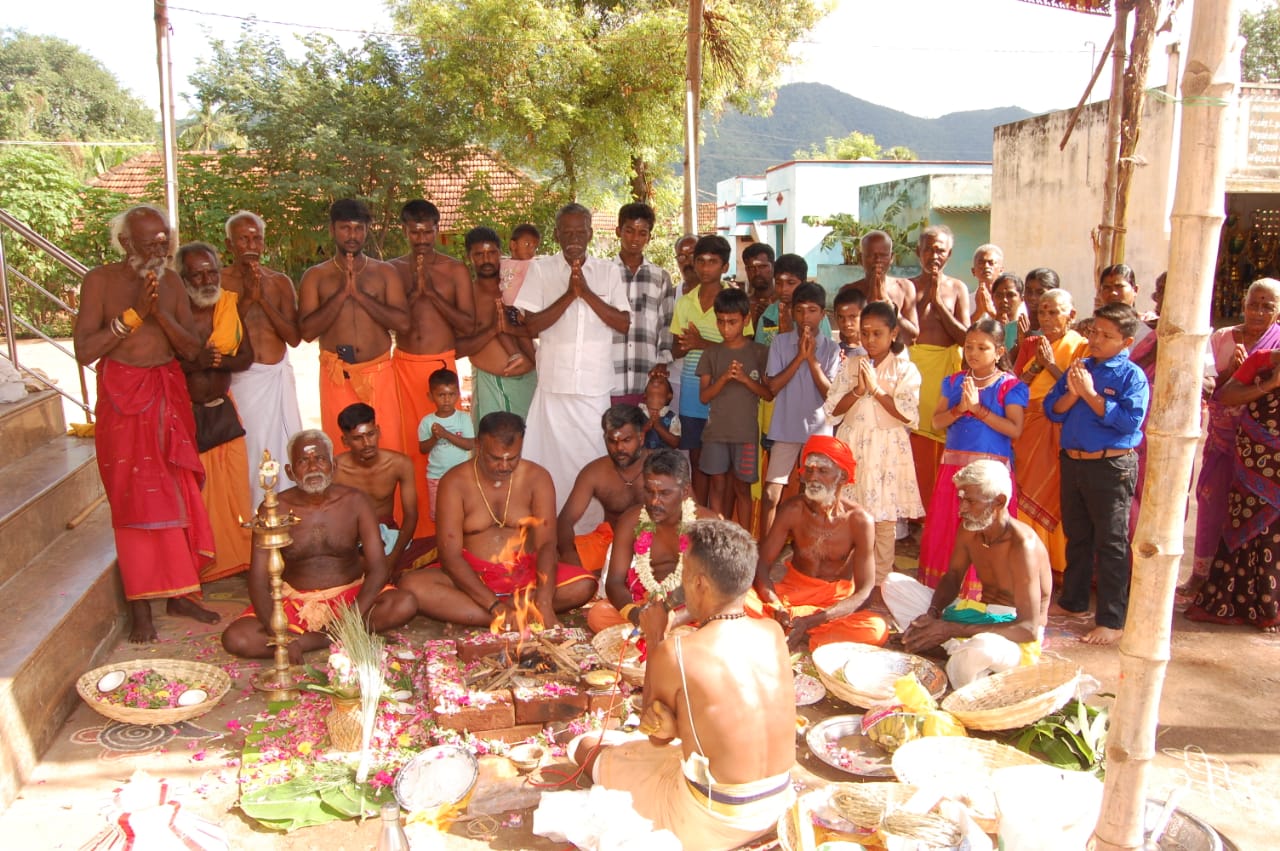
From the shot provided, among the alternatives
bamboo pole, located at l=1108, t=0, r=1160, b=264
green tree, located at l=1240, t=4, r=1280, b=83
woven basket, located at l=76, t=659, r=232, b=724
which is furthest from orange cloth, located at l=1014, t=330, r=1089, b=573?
green tree, located at l=1240, t=4, r=1280, b=83

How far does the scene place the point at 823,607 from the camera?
495 cm

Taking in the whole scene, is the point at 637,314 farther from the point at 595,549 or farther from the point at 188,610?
the point at 188,610

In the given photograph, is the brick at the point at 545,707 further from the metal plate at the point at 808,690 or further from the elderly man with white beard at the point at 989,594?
the elderly man with white beard at the point at 989,594

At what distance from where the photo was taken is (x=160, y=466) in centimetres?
496

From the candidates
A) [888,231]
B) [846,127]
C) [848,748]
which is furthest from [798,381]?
[846,127]

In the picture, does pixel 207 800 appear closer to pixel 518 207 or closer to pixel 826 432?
pixel 826 432

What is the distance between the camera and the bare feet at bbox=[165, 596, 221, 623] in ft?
17.1

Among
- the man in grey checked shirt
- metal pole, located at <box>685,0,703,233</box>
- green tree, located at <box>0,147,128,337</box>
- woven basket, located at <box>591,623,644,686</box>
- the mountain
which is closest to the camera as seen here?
woven basket, located at <box>591,623,644,686</box>

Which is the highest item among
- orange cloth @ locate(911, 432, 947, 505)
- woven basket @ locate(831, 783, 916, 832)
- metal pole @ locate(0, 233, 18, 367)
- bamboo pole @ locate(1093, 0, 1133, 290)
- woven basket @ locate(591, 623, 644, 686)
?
bamboo pole @ locate(1093, 0, 1133, 290)

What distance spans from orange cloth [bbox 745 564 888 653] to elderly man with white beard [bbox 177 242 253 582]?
120 inches

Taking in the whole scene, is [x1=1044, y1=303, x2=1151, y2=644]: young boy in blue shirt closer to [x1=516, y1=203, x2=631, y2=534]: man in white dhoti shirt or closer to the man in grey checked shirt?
the man in grey checked shirt

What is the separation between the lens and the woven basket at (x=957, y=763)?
10.9ft

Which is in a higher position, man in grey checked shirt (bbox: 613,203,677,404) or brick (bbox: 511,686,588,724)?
man in grey checked shirt (bbox: 613,203,677,404)

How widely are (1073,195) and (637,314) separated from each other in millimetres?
12709
